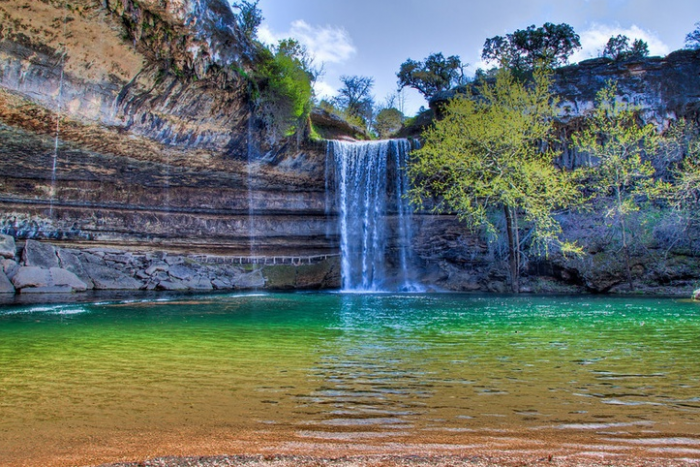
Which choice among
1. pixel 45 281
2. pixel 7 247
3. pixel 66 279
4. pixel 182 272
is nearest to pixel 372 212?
pixel 182 272

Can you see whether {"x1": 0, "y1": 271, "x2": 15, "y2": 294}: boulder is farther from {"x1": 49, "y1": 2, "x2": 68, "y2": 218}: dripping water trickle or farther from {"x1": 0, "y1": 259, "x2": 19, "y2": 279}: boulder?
{"x1": 49, "y1": 2, "x2": 68, "y2": 218}: dripping water trickle

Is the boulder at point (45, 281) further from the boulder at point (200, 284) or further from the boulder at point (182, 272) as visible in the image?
the boulder at point (200, 284)

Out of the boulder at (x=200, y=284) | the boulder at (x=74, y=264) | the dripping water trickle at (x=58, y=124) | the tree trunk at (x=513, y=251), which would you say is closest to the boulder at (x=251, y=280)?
the boulder at (x=200, y=284)

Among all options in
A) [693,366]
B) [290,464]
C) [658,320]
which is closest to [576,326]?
[658,320]

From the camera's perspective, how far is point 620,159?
19328mm

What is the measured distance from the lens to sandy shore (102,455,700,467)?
2188 mm

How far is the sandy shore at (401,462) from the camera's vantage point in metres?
2.19

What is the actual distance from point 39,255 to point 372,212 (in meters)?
14.6

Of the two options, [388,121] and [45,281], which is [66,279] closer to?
[45,281]

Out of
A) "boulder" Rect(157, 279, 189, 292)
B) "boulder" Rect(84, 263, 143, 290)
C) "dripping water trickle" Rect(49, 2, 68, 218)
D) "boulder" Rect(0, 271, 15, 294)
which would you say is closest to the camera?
"dripping water trickle" Rect(49, 2, 68, 218)

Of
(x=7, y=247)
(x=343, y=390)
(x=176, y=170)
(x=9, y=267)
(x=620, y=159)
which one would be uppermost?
(x=176, y=170)

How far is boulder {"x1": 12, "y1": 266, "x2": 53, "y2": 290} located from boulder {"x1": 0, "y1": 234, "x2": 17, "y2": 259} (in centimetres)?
85

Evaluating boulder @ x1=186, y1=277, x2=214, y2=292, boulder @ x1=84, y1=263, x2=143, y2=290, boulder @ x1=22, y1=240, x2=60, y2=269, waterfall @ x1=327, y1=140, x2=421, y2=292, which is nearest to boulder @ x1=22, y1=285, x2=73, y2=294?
boulder @ x1=22, y1=240, x2=60, y2=269

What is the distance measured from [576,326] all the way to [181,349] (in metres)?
6.35
